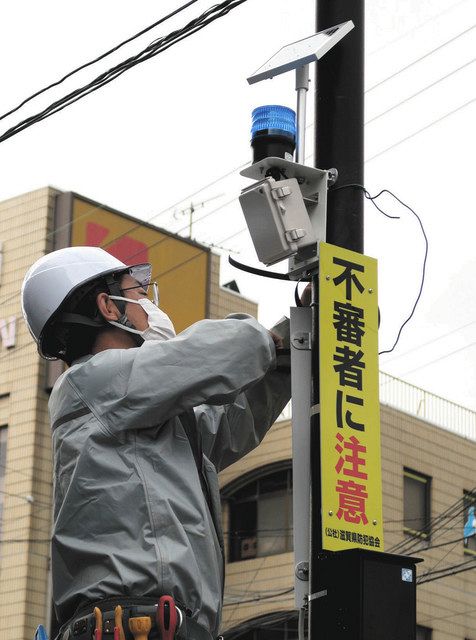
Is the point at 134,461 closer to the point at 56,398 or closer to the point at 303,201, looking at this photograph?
the point at 56,398

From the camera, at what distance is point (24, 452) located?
A: 28.7 meters

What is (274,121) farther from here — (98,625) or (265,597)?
(265,597)

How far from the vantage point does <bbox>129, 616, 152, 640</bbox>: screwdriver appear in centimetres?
568

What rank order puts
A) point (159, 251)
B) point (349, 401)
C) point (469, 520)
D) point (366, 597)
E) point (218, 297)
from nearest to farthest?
1. point (366, 597)
2. point (349, 401)
3. point (159, 251)
4. point (218, 297)
5. point (469, 520)

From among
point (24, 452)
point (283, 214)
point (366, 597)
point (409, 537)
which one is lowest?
point (366, 597)

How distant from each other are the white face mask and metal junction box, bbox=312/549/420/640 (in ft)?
4.12

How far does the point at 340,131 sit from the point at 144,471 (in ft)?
6.29

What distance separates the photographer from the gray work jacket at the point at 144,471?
5.89 m

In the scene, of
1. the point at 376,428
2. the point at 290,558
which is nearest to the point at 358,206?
the point at 376,428

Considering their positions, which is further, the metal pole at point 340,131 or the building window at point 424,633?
the building window at point 424,633

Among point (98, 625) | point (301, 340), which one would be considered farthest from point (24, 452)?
point (98, 625)

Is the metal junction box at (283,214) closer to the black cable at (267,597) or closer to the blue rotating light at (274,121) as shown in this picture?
the blue rotating light at (274,121)

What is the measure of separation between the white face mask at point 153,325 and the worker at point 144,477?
3 centimetres

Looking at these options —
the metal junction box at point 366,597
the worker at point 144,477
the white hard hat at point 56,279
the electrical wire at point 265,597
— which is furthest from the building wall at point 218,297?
the metal junction box at point 366,597
